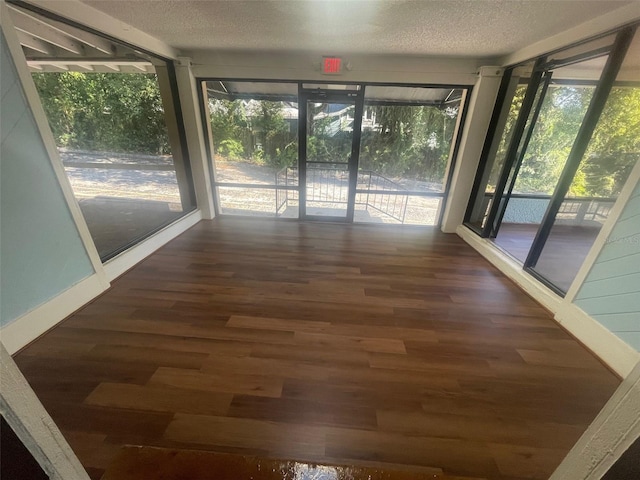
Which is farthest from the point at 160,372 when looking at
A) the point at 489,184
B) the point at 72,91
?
the point at 489,184

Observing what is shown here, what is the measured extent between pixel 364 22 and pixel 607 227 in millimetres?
2548

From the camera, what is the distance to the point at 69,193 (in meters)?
1.98

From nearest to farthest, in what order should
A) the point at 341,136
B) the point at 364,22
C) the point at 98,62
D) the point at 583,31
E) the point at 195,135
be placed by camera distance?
the point at 583,31 → the point at 364,22 → the point at 98,62 → the point at 195,135 → the point at 341,136

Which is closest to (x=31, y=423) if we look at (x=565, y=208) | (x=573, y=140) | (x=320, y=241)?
(x=320, y=241)

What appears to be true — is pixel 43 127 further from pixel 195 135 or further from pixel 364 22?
pixel 364 22

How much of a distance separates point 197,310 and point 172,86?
318 centimetres

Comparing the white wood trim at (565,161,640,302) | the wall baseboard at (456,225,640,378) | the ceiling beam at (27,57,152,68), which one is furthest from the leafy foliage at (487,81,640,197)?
the ceiling beam at (27,57,152,68)

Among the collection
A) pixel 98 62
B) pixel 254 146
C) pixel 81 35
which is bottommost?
pixel 254 146

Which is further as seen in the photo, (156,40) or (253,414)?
(156,40)

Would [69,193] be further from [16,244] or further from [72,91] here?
[72,91]

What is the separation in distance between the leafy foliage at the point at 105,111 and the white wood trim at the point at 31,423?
241 cm

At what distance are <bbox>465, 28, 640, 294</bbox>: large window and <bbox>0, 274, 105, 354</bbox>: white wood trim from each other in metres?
4.14

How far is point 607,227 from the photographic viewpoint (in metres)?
1.85

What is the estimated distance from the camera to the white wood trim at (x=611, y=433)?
0.49 m
